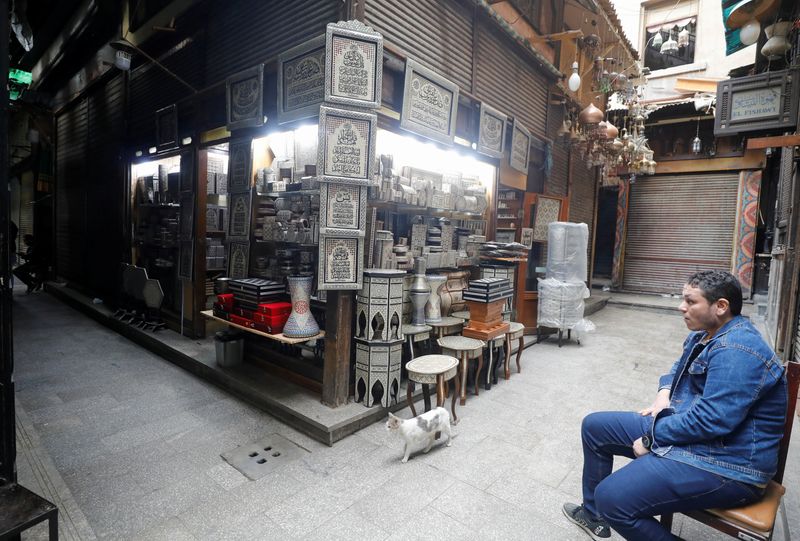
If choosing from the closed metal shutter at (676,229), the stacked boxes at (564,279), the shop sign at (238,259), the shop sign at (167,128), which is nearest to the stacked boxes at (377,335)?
the shop sign at (238,259)

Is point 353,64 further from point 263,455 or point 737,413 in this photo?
point 737,413

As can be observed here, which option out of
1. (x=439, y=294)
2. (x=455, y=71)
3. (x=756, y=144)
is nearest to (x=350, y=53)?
(x=455, y=71)

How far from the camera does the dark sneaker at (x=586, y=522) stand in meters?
2.82

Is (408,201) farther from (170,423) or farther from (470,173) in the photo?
(170,423)

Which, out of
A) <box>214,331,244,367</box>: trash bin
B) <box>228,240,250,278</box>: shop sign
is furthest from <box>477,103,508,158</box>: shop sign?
<box>214,331,244,367</box>: trash bin

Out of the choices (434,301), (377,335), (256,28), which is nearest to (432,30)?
(256,28)

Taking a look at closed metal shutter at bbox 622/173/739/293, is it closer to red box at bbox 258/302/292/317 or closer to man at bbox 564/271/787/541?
man at bbox 564/271/787/541

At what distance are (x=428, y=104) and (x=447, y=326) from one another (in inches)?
111

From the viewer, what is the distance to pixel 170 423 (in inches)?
172

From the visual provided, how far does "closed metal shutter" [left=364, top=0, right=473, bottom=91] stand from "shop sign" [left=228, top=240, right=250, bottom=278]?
322cm

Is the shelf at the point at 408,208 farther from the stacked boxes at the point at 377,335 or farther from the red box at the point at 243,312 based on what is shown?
the red box at the point at 243,312

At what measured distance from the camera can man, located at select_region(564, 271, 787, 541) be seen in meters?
2.08

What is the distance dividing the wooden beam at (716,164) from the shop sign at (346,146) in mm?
13126

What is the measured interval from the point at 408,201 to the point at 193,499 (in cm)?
377
